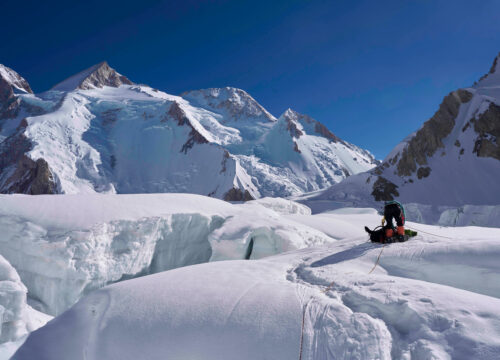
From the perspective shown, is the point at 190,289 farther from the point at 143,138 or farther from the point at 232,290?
the point at 143,138

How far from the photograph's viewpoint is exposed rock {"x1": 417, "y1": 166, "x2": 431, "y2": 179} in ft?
139

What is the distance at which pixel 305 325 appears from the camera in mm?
3125

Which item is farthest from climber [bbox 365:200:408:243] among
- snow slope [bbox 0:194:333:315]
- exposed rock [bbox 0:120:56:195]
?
exposed rock [bbox 0:120:56:195]

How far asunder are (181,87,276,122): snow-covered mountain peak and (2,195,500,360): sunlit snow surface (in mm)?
104535

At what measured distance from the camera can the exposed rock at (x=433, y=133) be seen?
143ft

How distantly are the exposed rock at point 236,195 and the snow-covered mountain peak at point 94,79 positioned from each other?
6804cm

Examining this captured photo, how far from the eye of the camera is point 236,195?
5491 centimetres

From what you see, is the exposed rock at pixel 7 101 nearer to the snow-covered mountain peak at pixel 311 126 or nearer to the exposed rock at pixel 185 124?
the exposed rock at pixel 185 124

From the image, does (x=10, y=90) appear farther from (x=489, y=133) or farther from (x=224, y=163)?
(x=489, y=133)

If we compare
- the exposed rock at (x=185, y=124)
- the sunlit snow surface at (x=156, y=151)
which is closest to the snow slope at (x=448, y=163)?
the sunlit snow surface at (x=156, y=151)

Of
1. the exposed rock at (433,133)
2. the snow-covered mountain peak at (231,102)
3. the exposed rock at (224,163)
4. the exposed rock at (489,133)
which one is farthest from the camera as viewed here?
the snow-covered mountain peak at (231,102)

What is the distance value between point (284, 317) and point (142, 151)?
2747 inches

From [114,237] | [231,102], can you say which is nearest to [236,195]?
[114,237]

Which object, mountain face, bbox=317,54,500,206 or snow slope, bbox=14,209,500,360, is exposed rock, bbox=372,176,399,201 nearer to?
mountain face, bbox=317,54,500,206
